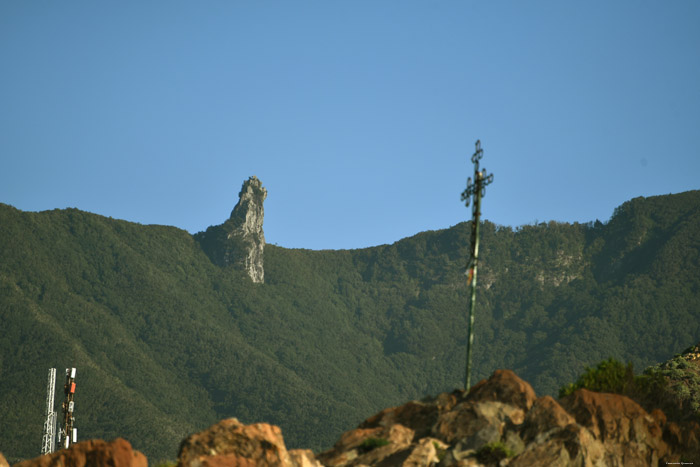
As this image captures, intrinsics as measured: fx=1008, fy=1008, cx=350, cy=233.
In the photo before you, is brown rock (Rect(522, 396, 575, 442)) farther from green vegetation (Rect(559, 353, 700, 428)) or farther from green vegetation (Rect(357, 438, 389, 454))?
green vegetation (Rect(559, 353, 700, 428))

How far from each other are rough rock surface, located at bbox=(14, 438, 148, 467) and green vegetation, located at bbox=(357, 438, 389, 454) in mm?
7718

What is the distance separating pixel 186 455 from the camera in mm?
26766

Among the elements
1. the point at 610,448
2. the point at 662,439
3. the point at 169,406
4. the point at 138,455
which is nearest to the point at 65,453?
the point at 138,455

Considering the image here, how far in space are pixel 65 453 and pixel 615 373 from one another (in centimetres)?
2307

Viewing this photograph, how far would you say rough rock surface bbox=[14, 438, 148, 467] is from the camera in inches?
1038

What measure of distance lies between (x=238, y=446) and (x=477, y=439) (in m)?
7.82

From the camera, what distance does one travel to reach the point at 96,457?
87.4 ft

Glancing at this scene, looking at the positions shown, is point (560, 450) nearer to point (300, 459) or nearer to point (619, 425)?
point (619, 425)

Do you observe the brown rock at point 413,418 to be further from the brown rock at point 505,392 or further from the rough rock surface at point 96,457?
the rough rock surface at point 96,457

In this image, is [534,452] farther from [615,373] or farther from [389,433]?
[615,373]

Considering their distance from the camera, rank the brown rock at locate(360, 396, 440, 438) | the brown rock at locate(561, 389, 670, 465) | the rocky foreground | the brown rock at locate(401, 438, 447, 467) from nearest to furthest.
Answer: the rocky foreground → the brown rock at locate(401, 438, 447, 467) → the brown rock at locate(561, 389, 670, 465) → the brown rock at locate(360, 396, 440, 438)

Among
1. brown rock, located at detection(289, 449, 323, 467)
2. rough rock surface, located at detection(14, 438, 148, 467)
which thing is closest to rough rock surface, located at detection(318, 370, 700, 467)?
brown rock, located at detection(289, 449, 323, 467)

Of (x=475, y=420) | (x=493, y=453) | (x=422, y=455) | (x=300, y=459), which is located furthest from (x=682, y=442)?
(x=300, y=459)

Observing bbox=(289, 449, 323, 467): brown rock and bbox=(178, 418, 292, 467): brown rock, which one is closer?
bbox=(178, 418, 292, 467): brown rock
